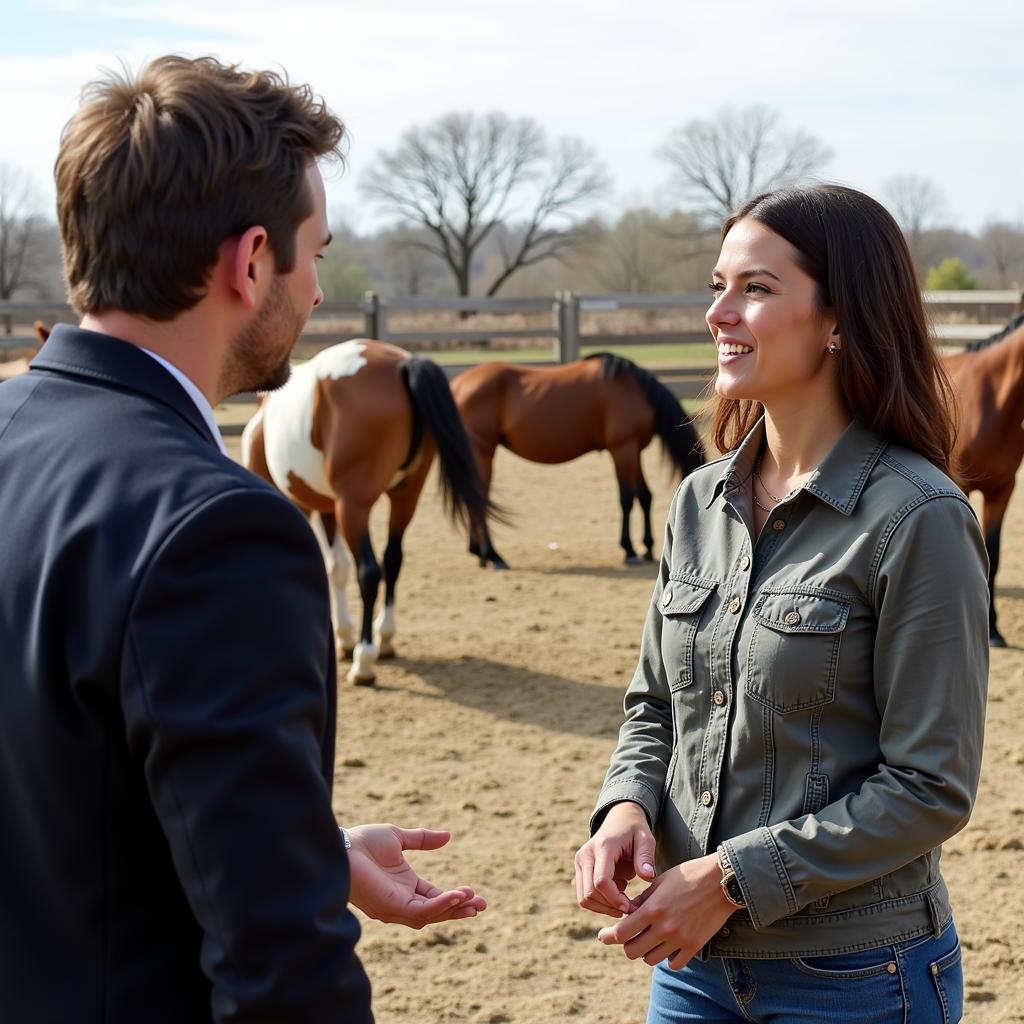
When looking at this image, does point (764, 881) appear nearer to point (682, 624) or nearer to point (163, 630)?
point (682, 624)

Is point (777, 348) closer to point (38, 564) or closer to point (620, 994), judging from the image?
point (38, 564)

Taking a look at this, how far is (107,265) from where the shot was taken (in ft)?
4.01

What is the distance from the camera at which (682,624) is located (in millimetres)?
1897

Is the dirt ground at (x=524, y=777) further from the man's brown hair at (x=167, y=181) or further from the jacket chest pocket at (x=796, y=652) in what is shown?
the man's brown hair at (x=167, y=181)

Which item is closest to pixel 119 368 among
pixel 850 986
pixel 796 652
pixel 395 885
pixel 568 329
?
pixel 395 885

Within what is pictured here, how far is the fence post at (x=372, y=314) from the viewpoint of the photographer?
18.8 metres

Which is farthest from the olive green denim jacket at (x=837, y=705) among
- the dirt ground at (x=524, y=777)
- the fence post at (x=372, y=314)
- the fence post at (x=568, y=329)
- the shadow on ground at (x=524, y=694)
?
→ the fence post at (x=568, y=329)

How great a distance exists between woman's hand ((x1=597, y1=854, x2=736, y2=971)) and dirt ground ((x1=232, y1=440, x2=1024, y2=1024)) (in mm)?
554

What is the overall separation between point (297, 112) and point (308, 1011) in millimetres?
940

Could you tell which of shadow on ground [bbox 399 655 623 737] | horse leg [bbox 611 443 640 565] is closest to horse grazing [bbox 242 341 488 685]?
shadow on ground [bbox 399 655 623 737]

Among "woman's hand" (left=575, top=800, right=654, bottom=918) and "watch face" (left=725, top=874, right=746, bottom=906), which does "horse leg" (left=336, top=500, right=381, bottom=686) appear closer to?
"woman's hand" (left=575, top=800, right=654, bottom=918)

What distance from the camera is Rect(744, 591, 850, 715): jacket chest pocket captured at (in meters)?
1.67

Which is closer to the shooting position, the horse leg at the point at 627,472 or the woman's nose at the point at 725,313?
the woman's nose at the point at 725,313

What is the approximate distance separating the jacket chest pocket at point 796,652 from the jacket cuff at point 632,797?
0.28m
